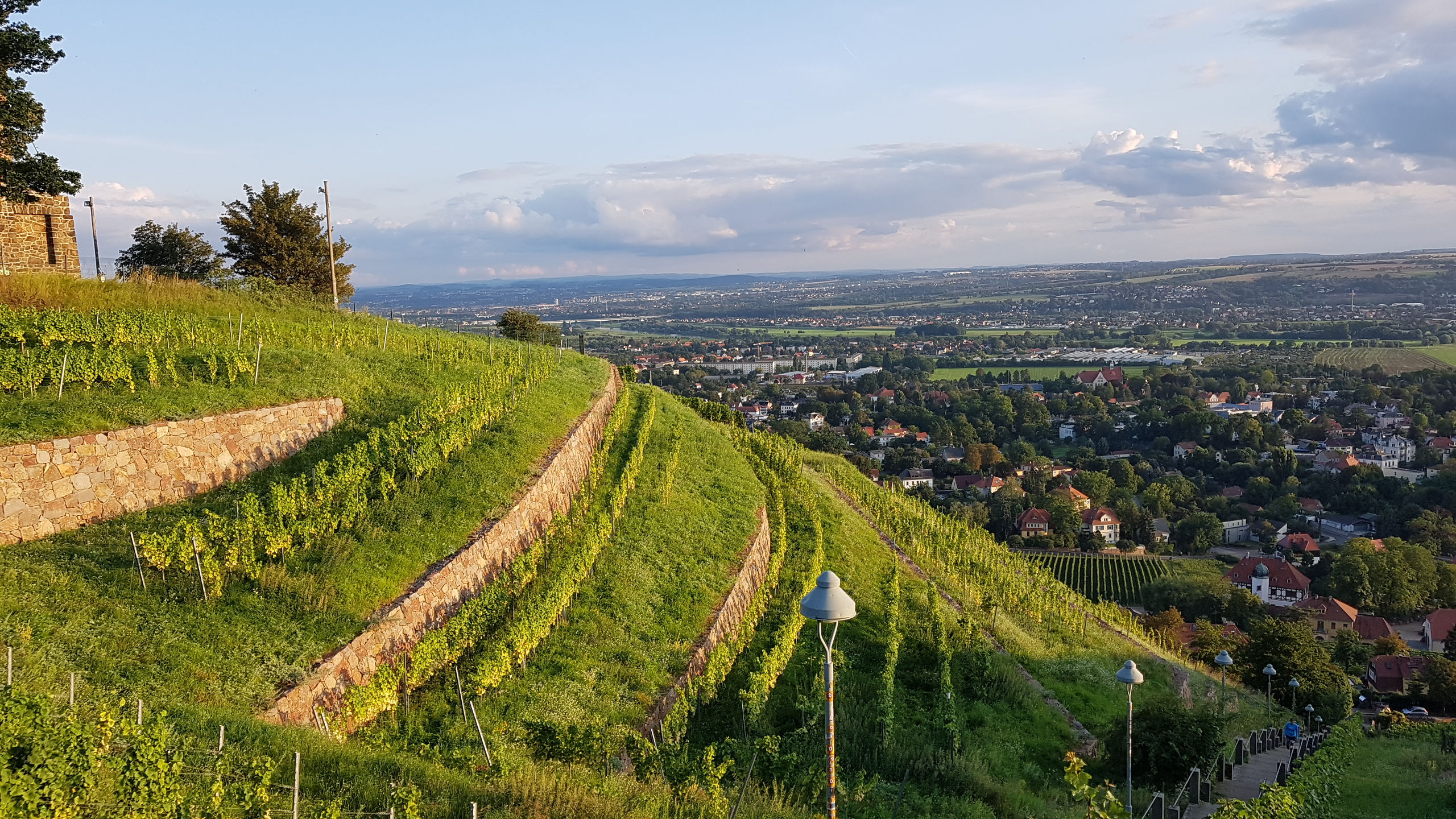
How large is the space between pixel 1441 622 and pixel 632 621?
52633 mm

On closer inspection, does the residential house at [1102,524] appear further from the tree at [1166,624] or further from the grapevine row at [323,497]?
the grapevine row at [323,497]

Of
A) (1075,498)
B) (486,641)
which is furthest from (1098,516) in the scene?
(486,641)

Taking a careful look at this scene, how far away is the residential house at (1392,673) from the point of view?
3772 cm

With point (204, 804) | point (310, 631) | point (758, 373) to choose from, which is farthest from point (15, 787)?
point (758, 373)

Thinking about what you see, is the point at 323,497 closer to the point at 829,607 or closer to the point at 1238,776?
the point at 829,607

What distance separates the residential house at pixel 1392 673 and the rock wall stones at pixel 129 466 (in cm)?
4399

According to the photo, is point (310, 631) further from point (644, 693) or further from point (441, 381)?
point (441, 381)

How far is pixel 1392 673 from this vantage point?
38.4m

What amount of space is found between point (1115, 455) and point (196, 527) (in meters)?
88.9

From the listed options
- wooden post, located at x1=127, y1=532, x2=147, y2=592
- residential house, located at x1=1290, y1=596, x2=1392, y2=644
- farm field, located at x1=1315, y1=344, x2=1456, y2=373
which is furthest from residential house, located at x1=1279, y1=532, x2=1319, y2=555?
wooden post, located at x1=127, y1=532, x2=147, y2=592

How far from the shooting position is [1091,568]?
5884 centimetres

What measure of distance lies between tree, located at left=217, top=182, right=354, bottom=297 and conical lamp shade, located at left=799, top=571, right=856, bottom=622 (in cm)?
2761

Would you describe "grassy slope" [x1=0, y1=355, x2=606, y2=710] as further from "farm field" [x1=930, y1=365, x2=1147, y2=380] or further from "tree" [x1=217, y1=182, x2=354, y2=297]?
"farm field" [x1=930, y1=365, x2=1147, y2=380]

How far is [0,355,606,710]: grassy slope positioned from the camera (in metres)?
8.88
